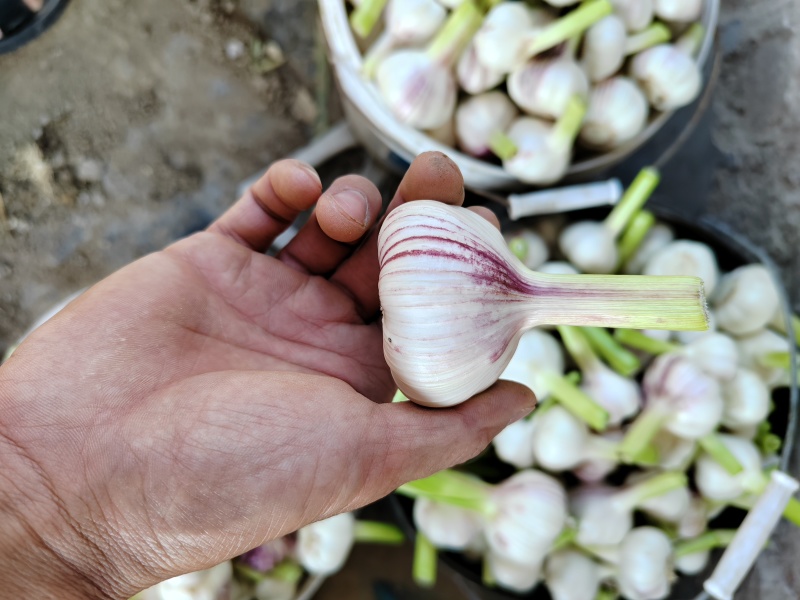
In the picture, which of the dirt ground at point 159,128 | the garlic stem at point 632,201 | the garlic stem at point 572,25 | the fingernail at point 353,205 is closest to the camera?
the fingernail at point 353,205

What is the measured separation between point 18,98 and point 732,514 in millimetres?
1364

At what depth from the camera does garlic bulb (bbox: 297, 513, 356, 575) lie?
85 centimetres

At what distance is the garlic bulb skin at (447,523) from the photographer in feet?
2.77

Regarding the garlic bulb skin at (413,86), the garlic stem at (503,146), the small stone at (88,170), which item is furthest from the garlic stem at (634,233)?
the small stone at (88,170)

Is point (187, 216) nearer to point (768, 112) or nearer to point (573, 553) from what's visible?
point (573, 553)

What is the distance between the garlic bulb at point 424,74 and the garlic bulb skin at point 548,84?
9cm

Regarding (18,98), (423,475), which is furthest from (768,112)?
(18,98)

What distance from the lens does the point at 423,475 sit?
567mm

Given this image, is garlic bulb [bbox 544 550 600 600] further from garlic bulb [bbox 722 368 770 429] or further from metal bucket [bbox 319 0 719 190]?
metal bucket [bbox 319 0 719 190]

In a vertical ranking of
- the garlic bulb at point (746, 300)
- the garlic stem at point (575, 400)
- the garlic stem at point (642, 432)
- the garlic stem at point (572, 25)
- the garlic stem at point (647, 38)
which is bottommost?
the garlic bulb at point (746, 300)

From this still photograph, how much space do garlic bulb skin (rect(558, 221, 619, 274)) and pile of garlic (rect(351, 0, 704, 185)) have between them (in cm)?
9

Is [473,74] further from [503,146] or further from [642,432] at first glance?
[642,432]

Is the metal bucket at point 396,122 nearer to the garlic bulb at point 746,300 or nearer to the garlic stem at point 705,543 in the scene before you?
the garlic bulb at point 746,300

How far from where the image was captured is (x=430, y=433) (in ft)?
1.78
